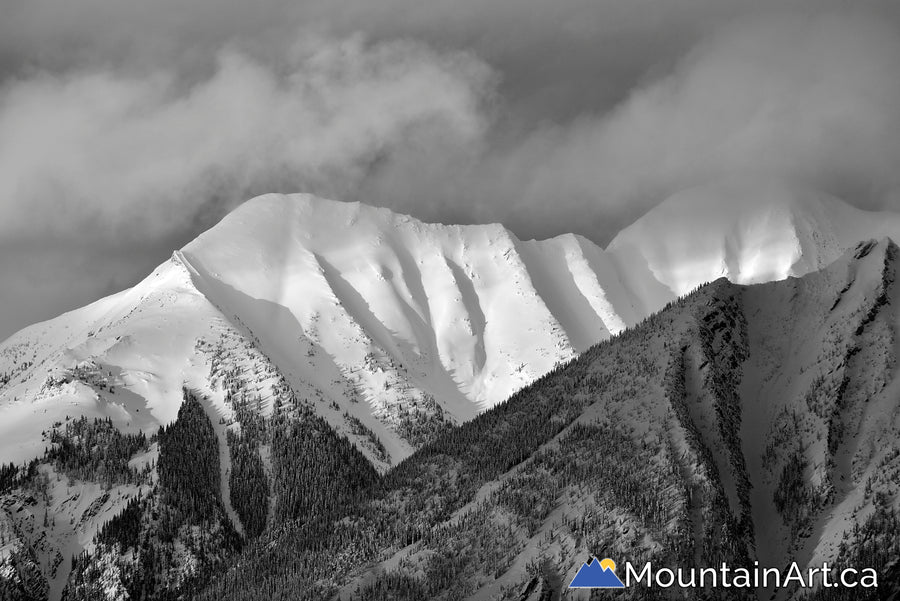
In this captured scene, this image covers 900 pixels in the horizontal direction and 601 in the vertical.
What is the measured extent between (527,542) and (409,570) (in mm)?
25759

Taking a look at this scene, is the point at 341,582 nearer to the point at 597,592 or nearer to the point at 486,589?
the point at 486,589

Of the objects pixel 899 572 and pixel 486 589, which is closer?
pixel 899 572

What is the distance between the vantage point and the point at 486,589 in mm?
181500

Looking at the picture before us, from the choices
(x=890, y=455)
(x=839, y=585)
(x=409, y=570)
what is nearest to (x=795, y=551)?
(x=839, y=585)

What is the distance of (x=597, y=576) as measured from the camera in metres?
177

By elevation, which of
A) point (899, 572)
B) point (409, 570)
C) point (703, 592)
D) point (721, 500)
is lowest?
point (899, 572)

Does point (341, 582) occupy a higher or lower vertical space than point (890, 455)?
higher

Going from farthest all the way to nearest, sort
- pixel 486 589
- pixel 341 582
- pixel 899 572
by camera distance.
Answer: pixel 341 582, pixel 486 589, pixel 899 572

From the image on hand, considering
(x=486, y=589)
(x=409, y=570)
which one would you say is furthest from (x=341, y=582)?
(x=486, y=589)

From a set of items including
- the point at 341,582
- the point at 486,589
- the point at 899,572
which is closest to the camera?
the point at 899,572

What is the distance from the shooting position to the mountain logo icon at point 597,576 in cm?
17588

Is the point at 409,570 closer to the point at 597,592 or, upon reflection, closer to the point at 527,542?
the point at 527,542

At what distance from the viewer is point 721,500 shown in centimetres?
18962

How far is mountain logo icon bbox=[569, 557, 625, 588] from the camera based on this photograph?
176m
